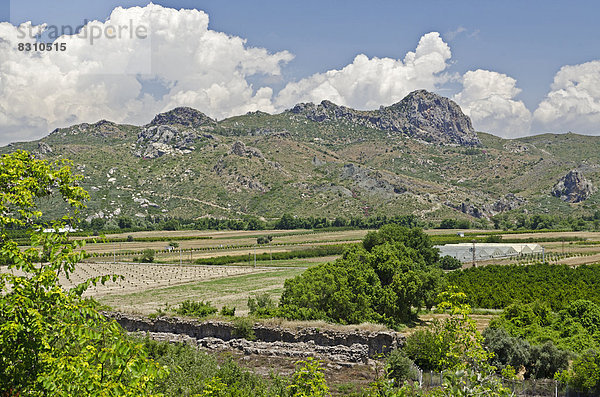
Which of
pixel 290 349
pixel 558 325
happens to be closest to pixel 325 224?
pixel 558 325

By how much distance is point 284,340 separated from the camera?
25859 millimetres

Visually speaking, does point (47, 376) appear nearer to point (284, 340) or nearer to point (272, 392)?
point (272, 392)

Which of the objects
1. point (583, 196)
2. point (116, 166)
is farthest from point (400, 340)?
point (583, 196)

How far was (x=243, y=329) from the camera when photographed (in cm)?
2644

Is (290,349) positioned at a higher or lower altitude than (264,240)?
higher

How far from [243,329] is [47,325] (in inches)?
814

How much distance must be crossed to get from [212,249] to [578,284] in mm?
72611

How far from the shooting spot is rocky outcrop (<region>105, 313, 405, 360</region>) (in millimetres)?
24234

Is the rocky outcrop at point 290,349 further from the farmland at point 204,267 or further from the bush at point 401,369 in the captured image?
the farmland at point 204,267

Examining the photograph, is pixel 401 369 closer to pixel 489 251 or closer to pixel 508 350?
pixel 508 350

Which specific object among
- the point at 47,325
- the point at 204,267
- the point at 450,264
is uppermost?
the point at 47,325

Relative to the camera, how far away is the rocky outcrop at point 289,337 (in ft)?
79.5

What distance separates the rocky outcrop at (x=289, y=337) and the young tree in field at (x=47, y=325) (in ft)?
58.7

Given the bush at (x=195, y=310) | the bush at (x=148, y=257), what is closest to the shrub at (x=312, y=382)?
the bush at (x=195, y=310)
